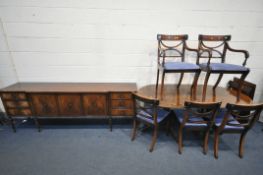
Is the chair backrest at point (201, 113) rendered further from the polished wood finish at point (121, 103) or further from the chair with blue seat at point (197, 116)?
the polished wood finish at point (121, 103)

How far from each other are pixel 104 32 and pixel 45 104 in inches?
58.8

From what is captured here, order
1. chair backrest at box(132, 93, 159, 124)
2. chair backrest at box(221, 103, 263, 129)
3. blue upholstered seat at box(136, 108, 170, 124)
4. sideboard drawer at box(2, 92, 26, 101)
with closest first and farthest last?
chair backrest at box(221, 103, 263, 129), chair backrest at box(132, 93, 159, 124), blue upholstered seat at box(136, 108, 170, 124), sideboard drawer at box(2, 92, 26, 101)

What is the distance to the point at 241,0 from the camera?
2.42 metres

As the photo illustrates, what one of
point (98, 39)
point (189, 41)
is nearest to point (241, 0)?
point (189, 41)

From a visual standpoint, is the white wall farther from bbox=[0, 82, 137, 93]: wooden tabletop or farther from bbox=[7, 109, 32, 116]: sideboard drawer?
bbox=[7, 109, 32, 116]: sideboard drawer

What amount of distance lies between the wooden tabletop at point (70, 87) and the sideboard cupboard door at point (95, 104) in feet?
0.31

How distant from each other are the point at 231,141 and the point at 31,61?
3.53 metres

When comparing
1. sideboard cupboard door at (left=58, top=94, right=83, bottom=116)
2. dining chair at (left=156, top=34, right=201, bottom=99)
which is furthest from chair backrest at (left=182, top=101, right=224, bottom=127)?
sideboard cupboard door at (left=58, top=94, right=83, bottom=116)

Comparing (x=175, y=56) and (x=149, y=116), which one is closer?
(x=149, y=116)

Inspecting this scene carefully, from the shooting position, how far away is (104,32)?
2527mm

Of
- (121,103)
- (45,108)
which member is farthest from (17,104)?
(121,103)

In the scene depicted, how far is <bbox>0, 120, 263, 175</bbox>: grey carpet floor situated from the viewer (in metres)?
1.82

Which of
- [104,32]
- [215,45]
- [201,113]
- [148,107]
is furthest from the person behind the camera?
[215,45]

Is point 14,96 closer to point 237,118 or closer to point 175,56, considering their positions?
point 175,56
